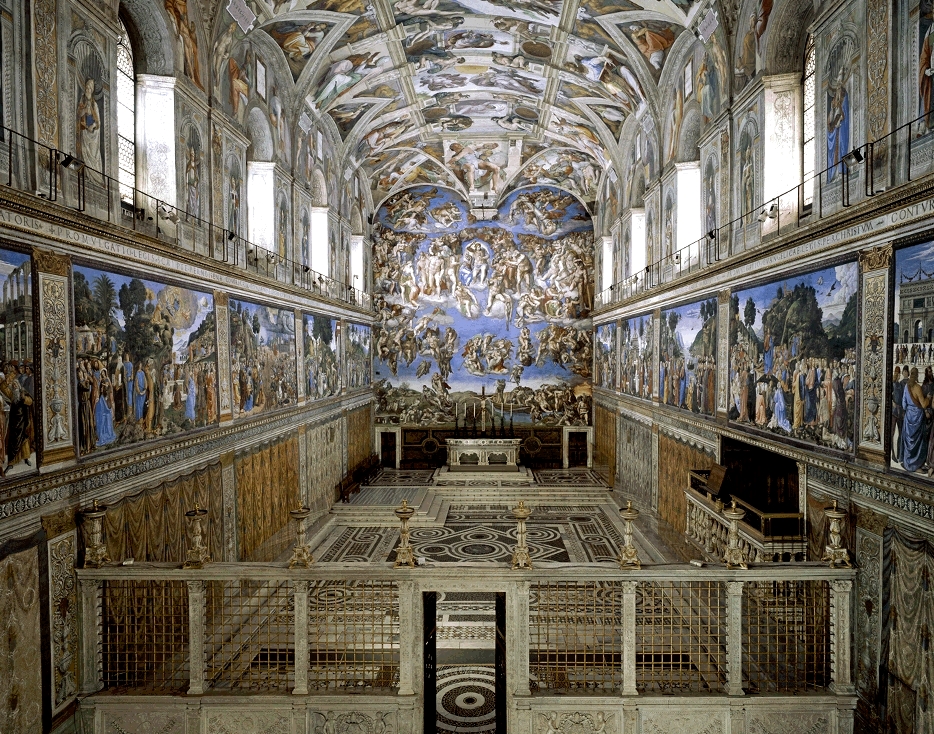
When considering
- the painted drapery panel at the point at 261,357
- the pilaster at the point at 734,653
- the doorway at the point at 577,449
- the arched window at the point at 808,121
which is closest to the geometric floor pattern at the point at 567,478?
the doorway at the point at 577,449

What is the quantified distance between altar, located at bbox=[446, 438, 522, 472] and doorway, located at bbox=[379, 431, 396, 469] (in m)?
3.88

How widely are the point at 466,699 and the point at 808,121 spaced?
12.4m

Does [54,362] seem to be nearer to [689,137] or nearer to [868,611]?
[868,611]

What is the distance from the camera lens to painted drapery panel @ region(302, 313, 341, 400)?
69.4 ft

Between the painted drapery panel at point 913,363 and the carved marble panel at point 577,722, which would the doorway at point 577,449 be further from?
the painted drapery panel at point 913,363

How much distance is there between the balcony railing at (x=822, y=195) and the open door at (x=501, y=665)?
775cm

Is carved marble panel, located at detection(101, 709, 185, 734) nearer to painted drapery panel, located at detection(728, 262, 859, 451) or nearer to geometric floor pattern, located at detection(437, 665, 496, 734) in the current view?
geometric floor pattern, located at detection(437, 665, 496, 734)

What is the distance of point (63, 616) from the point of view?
8.71m

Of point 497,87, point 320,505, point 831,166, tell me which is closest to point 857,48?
point 831,166

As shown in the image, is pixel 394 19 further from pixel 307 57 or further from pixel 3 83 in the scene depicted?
pixel 3 83

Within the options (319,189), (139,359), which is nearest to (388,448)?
(319,189)

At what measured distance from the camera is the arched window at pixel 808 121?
1164cm

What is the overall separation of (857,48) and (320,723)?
12476mm

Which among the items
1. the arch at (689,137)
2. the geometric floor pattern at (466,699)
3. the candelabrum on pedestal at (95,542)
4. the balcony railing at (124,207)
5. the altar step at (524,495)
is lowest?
the geometric floor pattern at (466,699)
